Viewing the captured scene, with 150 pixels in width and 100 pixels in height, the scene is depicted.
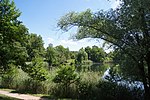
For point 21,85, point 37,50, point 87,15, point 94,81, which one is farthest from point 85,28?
point 37,50

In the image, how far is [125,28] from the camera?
13.1m

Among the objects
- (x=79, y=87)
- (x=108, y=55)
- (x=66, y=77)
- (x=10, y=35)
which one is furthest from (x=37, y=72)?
(x=108, y=55)

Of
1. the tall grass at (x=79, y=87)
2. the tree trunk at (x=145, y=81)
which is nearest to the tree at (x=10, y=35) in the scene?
the tall grass at (x=79, y=87)

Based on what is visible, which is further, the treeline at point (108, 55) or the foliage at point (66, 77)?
the foliage at point (66, 77)

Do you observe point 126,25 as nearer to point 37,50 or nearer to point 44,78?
point 44,78

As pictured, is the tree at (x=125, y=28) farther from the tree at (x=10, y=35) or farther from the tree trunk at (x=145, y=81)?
the tree at (x=10, y=35)

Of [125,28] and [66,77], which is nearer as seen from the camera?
[125,28]

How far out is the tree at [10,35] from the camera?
49.5 ft

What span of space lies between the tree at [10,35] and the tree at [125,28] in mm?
2613

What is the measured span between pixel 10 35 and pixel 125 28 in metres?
6.68

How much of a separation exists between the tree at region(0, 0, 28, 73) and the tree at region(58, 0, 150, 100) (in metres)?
2.61

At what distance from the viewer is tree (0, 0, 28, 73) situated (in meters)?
15.1

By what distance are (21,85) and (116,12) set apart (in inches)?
392

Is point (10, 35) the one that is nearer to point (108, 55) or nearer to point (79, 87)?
point (79, 87)
